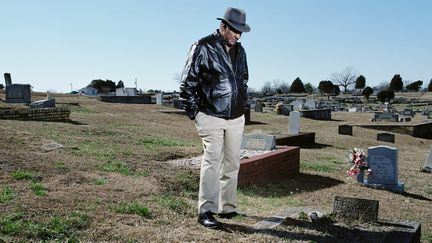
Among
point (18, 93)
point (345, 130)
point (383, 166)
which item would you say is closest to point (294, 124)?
point (345, 130)

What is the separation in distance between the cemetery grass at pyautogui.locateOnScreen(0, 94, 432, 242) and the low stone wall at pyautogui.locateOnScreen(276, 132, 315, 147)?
3509mm

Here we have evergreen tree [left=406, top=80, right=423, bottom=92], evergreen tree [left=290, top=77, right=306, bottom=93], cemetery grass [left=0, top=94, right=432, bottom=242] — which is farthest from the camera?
evergreen tree [left=290, top=77, right=306, bottom=93]

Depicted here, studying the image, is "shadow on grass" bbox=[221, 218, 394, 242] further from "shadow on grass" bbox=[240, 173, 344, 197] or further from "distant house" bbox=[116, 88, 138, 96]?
"distant house" bbox=[116, 88, 138, 96]

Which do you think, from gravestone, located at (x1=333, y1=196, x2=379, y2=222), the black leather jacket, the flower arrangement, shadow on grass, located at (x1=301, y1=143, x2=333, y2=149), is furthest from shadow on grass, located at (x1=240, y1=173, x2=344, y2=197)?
shadow on grass, located at (x1=301, y1=143, x2=333, y2=149)

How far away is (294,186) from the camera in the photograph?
28.3 ft

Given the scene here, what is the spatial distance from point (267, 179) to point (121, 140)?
390cm

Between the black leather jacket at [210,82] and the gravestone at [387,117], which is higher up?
the black leather jacket at [210,82]

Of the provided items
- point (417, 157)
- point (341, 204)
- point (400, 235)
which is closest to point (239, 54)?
point (341, 204)

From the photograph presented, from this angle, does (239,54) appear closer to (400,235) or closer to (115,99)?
(400,235)

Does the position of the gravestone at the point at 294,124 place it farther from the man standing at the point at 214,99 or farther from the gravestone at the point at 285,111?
the gravestone at the point at 285,111

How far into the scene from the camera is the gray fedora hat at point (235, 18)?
4.25 m

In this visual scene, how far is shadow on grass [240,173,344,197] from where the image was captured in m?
7.48

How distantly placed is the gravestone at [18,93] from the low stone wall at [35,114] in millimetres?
6652

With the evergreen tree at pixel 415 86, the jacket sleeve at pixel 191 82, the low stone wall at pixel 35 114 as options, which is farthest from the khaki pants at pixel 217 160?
the evergreen tree at pixel 415 86
